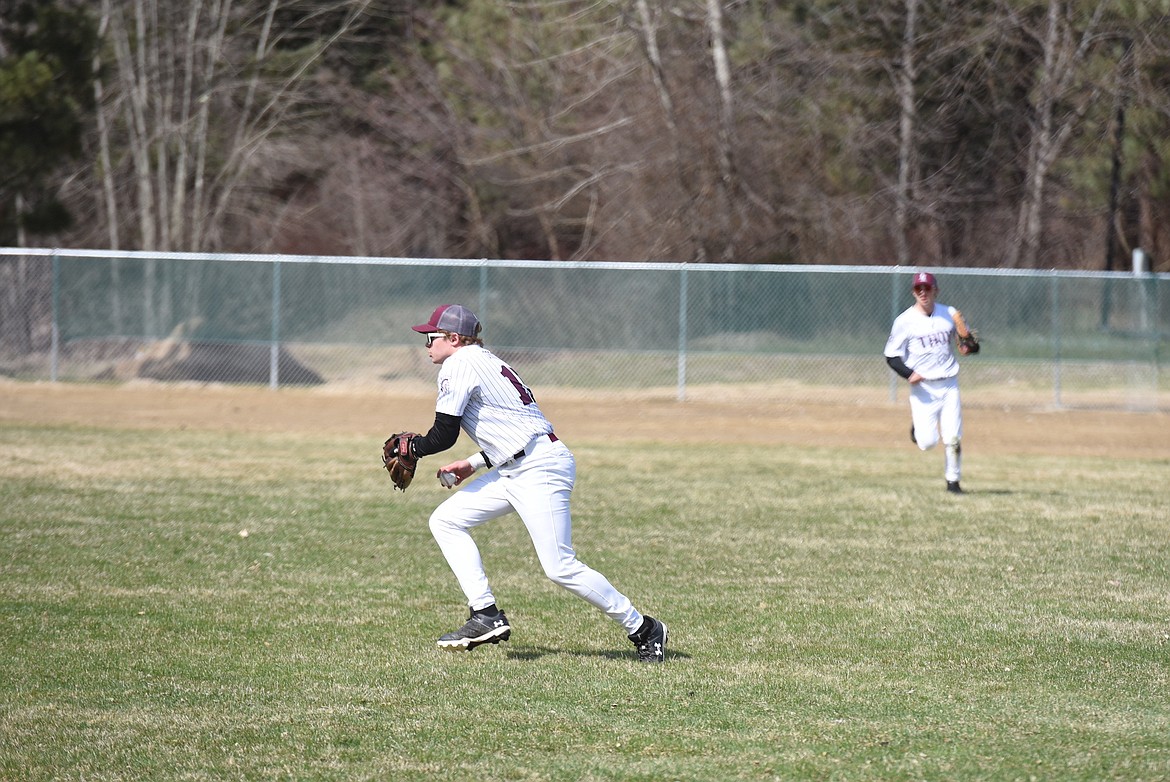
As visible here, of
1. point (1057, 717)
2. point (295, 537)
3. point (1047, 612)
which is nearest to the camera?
point (1057, 717)

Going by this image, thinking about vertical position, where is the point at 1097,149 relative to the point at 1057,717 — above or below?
above

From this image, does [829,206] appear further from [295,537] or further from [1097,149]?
[295,537]

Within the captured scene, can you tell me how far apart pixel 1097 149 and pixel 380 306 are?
53.9ft

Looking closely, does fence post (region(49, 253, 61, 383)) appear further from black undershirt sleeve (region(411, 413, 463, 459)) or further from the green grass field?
black undershirt sleeve (region(411, 413, 463, 459))

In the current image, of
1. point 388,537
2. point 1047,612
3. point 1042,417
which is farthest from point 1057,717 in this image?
point 1042,417

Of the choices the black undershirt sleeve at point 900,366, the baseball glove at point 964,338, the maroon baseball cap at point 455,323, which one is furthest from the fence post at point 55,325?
the maroon baseball cap at point 455,323

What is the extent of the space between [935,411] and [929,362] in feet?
1.55

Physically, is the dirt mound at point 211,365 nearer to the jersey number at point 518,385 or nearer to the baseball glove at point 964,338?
the baseball glove at point 964,338

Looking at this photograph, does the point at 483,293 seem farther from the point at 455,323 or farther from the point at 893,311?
the point at 455,323

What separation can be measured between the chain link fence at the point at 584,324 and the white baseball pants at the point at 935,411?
842cm

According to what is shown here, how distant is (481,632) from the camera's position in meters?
6.64

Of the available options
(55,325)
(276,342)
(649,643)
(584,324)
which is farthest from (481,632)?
(55,325)

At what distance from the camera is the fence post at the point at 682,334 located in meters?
21.6

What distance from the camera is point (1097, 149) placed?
28.9 m
